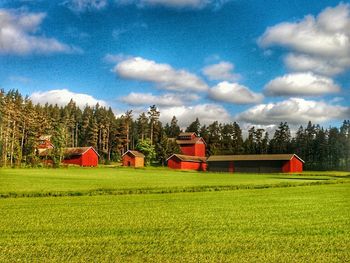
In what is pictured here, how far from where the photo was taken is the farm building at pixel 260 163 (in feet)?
332

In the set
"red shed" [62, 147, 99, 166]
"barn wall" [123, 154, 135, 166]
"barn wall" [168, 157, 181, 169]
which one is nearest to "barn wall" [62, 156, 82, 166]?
"red shed" [62, 147, 99, 166]

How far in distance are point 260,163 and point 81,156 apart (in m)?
45.1

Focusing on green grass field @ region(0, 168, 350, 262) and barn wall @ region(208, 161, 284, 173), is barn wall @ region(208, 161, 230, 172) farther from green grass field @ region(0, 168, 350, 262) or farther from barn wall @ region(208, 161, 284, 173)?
green grass field @ region(0, 168, 350, 262)

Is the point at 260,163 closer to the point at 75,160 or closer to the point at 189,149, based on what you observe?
the point at 189,149

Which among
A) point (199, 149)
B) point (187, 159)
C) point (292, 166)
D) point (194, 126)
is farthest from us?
point (194, 126)

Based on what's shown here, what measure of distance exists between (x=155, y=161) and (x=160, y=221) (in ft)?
360

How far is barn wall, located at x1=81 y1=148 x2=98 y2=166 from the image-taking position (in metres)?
105

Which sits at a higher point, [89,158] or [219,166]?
[89,158]

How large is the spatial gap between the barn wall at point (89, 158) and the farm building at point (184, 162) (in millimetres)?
19619

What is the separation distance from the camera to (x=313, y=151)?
150250mm

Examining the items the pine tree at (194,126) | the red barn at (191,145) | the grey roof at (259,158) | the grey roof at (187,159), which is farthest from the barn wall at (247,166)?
the pine tree at (194,126)

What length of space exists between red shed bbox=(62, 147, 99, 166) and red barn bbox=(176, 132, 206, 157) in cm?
3154

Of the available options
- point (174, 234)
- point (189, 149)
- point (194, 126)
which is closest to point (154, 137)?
point (189, 149)

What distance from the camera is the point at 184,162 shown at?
11019 cm
